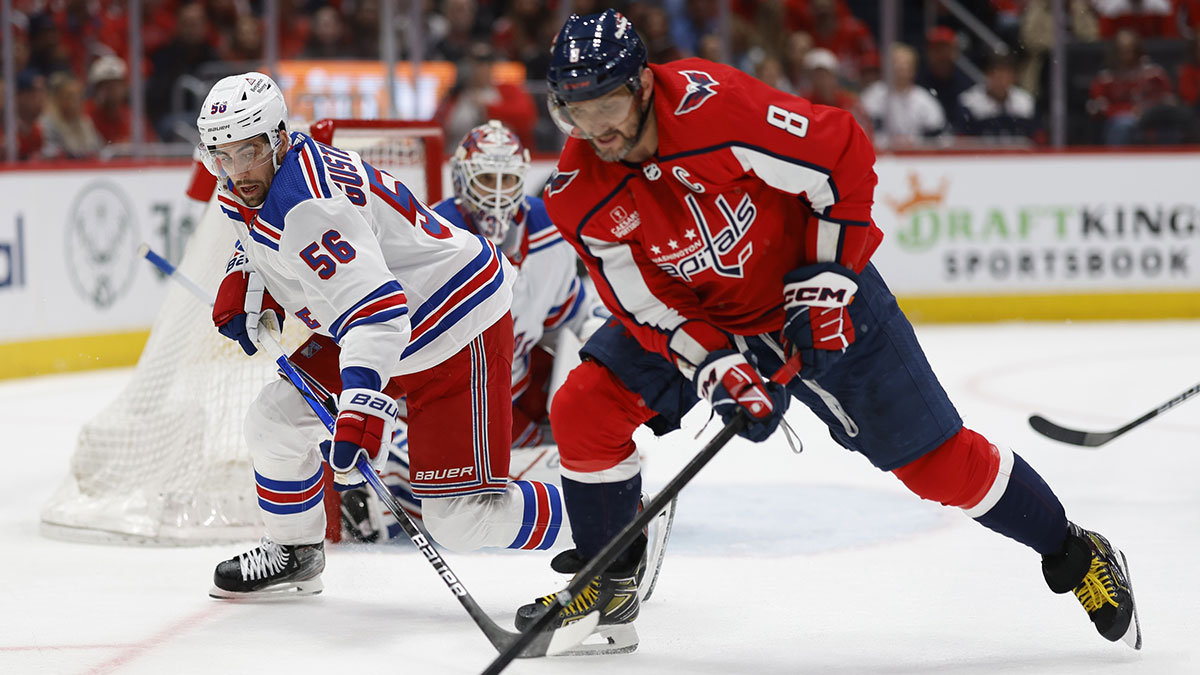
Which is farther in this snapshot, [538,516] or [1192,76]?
[1192,76]

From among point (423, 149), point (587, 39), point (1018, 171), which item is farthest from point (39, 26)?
point (587, 39)

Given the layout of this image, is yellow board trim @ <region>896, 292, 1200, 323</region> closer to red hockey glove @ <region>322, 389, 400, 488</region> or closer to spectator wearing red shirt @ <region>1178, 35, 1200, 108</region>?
spectator wearing red shirt @ <region>1178, 35, 1200, 108</region>

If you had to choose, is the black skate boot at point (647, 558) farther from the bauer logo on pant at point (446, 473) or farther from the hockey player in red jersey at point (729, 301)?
the bauer logo on pant at point (446, 473)

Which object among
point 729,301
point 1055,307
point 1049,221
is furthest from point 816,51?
point 729,301

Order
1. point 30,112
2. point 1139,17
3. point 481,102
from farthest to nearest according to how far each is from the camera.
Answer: point 1139,17 → point 481,102 → point 30,112

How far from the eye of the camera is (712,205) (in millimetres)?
2396

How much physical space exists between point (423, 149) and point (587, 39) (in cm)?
194

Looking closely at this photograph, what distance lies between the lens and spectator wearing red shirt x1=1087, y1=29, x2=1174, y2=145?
783cm

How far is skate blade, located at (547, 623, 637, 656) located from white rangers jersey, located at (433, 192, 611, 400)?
113cm

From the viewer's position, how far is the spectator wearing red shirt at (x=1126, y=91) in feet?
25.7

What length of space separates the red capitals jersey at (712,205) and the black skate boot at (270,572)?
95 cm

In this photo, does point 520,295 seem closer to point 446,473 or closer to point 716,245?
point 446,473

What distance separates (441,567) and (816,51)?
6180mm

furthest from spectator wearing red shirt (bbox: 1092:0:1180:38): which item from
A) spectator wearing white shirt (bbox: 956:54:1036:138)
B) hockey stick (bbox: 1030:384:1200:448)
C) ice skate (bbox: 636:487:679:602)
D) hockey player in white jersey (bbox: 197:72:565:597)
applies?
ice skate (bbox: 636:487:679:602)
